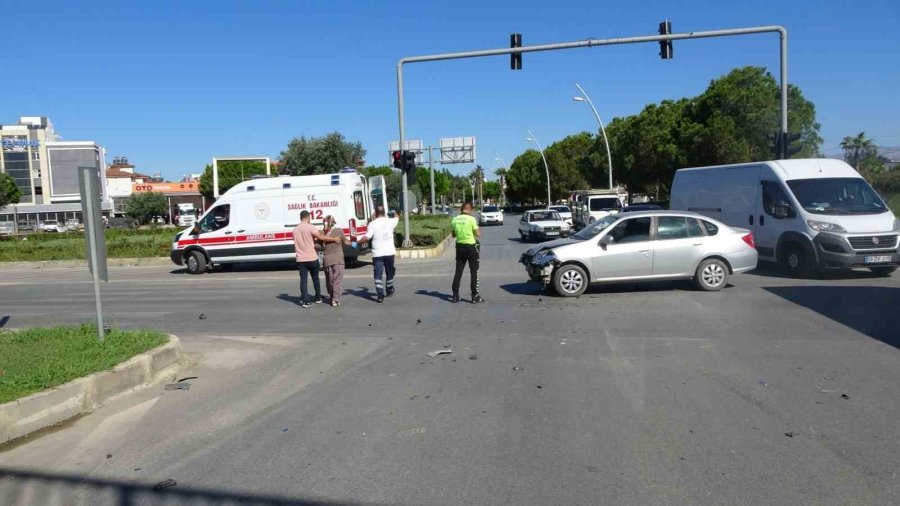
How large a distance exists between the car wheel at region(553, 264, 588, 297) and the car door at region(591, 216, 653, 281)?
0.73ft

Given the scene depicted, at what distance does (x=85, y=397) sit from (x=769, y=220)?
46.1 feet

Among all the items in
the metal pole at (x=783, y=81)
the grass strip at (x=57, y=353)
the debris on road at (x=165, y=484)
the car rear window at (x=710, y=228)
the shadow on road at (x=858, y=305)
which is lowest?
the shadow on road at (x=858, y=305)

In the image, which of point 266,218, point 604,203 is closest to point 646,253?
point 266,218

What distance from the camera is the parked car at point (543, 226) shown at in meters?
29.1

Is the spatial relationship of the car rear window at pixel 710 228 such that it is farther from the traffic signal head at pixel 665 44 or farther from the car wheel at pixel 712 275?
the traffic signal head at pixel 665 44

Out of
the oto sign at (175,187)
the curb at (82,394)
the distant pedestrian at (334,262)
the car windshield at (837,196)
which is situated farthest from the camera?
the oto sign at (175,187)

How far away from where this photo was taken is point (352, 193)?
63.9 feet

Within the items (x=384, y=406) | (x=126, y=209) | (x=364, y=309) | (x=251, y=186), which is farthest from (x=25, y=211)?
(x=384, y=406)

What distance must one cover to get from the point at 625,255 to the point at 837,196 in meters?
5.71

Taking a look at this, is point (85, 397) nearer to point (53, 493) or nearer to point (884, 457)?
point (53, 493)

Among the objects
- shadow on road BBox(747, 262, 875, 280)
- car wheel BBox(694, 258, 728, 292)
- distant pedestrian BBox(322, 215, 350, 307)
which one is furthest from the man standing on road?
shadow on road BBox(747, 262, 875, 280)

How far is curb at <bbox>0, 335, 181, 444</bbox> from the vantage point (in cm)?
554

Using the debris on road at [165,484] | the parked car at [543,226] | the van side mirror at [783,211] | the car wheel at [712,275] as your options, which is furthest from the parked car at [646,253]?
the parked car at [543,226]

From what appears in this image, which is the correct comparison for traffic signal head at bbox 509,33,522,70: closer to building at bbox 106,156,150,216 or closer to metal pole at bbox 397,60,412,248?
metal pole at bbox 397,60,412,248
